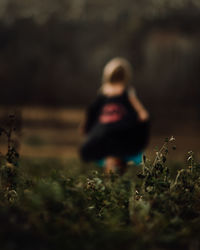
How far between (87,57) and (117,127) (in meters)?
9.47

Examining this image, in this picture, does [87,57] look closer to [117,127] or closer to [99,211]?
[117,127]

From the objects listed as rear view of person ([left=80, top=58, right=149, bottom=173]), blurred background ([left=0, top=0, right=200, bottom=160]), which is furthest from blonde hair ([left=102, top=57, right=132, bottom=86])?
blurred background ([left=0, top=0, right=200, bottom=160])

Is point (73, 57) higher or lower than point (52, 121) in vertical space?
higher

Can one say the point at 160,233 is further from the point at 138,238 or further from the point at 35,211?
the point at 35,211

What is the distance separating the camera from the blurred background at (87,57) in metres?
14.2

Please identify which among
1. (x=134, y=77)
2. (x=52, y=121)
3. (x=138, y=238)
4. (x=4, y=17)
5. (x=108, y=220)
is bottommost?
(x=138, y=238)

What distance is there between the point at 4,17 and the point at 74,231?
521 inches

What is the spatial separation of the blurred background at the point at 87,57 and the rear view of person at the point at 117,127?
28.0 feet

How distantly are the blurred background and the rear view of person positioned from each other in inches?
336

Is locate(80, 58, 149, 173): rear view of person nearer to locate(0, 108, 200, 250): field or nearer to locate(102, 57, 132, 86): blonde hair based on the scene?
locate(102, 57, 132, 86): blonde hair

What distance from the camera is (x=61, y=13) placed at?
14.3 m

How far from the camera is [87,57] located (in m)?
14.4

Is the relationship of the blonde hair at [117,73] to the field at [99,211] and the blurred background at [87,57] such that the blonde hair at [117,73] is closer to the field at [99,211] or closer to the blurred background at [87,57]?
the field at [99,211]

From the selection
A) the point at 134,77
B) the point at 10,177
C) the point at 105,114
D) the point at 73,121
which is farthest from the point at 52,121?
the point at 10,177
